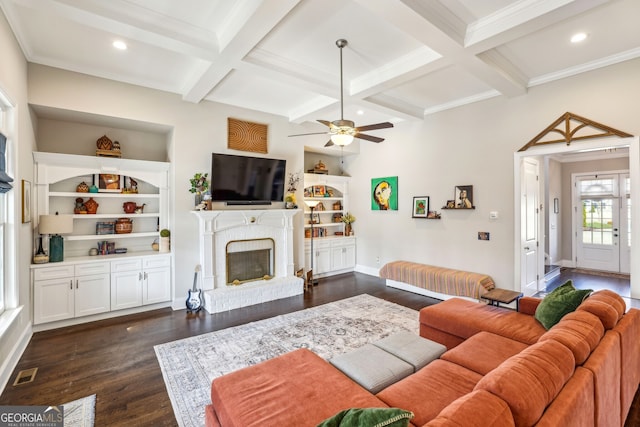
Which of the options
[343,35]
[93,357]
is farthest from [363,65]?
[93,357]

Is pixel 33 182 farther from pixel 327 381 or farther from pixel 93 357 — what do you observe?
pixel 327 381

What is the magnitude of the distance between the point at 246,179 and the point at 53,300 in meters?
3.02

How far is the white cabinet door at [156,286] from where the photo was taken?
454 cm

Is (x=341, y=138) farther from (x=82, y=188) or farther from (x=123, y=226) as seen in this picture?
(x=82, y=188)

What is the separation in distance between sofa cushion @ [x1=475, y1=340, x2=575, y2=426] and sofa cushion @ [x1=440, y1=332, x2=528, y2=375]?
2.02 feet

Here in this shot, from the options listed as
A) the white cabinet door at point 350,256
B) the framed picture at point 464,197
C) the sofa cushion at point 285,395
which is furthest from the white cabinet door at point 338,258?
the sofa cushion at point 285,395

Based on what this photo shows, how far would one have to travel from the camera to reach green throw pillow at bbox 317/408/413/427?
1.05m

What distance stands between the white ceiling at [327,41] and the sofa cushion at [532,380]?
2.56 m

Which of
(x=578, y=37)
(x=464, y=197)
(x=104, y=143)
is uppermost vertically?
(x=578, y=37)

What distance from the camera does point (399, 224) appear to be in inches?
245

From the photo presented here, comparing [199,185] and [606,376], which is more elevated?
[199,185]

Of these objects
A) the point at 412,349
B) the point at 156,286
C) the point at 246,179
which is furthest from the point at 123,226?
the point at 412,349

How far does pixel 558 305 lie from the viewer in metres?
2.60

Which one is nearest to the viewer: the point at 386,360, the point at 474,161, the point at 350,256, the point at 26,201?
the point at 386,360
